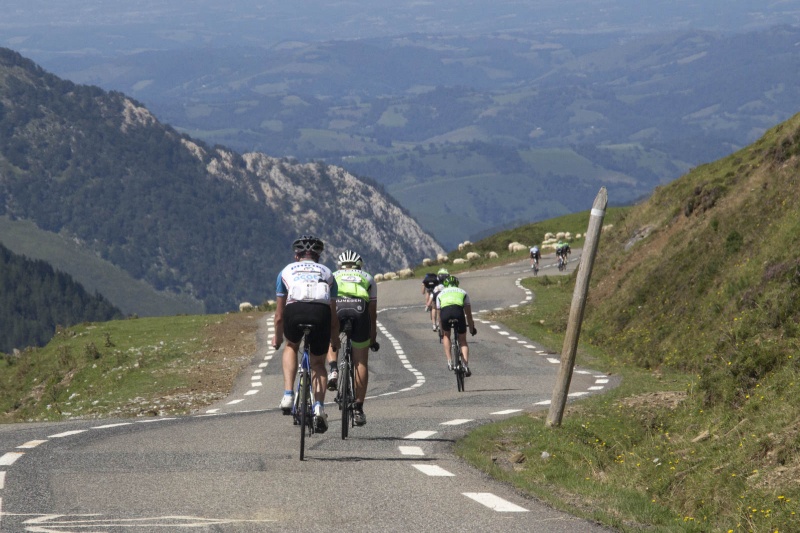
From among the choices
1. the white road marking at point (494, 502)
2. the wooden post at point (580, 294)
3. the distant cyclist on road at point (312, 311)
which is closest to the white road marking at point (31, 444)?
the distant cyclist on road at point (312, 311)

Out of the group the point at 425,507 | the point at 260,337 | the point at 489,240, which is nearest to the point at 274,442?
the point at 425,507

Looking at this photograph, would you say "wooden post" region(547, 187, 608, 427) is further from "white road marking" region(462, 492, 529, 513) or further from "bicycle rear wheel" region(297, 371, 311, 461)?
"white road marking" region(462, 492, 529, 513)

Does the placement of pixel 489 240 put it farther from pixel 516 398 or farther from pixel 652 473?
pixel 652 473

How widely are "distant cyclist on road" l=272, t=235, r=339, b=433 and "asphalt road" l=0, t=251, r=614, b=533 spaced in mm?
707

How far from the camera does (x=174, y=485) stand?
11000mm

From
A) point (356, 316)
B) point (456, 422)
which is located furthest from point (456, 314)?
point (356, 316)

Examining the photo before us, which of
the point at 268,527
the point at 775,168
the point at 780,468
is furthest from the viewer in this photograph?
the point at 775,168

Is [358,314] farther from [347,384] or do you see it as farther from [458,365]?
[458,365]

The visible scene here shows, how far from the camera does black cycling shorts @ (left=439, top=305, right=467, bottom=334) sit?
2369cm

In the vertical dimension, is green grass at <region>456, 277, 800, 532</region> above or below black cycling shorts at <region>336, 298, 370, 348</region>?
below

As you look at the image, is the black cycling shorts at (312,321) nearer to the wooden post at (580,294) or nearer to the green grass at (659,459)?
the green grass at (659,459)

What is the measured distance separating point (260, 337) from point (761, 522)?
29809 mm

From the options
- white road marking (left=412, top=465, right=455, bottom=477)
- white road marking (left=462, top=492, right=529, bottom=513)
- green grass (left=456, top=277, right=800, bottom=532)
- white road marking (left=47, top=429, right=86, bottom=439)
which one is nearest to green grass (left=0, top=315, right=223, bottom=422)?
white road marking (left=47, top=429, right=86, bottom=439)

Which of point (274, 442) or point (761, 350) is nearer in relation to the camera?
point (274, 442)
